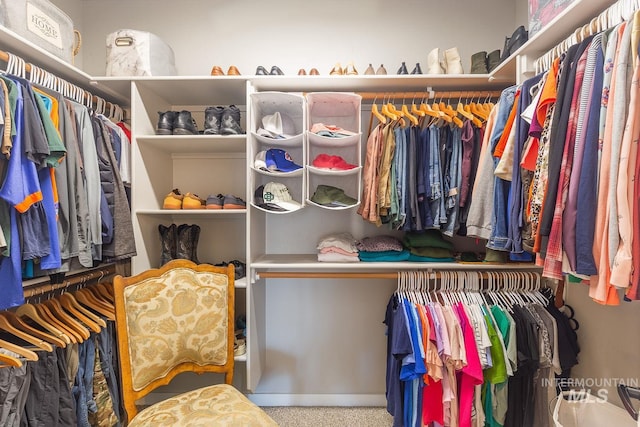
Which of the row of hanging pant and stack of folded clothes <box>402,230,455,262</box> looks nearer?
the row of hanging pant

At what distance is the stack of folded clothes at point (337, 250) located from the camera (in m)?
1.77

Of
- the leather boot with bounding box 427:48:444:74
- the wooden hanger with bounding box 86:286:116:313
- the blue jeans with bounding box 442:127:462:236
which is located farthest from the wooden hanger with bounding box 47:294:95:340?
the leather boot with bounding box 427:48:444:74

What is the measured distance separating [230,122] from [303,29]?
89 centimetres

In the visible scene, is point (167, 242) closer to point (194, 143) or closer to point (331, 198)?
point (194, 143)

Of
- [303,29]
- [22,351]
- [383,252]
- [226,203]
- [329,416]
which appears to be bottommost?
[329,416]

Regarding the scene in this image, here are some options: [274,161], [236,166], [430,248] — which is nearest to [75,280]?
[236,166]

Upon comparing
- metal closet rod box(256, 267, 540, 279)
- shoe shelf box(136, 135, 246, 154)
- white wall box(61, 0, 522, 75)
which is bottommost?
metal closet rod box(256, 267, 540, 279)

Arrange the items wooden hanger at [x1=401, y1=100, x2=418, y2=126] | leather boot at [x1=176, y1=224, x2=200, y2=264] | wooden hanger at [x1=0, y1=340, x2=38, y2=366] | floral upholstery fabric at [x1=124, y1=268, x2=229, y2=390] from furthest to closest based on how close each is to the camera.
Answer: leather boot at [x1=176, y1=224, x2=200, y2=264]
wooden hanger at [x1=401, y1=100, x2=418, y2=126]
floral upholstery fabric at [x1=124, y1=268, x2=229, y2=390]
wooden hanger at [x1=0, y1=340, x2=38, y2=366]

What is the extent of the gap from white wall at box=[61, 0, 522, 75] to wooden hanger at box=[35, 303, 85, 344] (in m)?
1.58

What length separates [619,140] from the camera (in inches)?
32.9

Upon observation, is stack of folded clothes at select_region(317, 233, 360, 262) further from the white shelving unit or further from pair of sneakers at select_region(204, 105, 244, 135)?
pair of sneakers at select_region(204, 105, 244, 135)

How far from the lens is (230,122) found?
175 centimetres

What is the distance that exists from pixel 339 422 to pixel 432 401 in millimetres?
664

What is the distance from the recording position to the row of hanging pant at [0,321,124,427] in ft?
3.78
